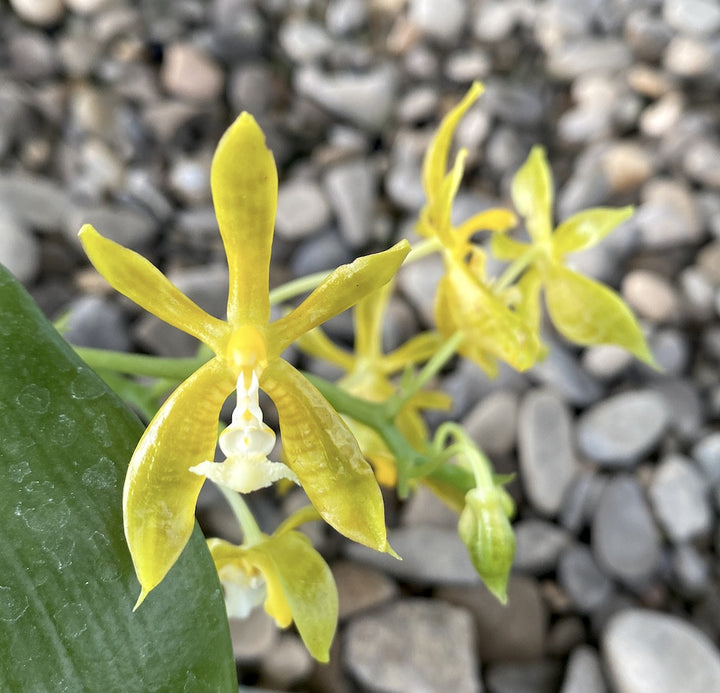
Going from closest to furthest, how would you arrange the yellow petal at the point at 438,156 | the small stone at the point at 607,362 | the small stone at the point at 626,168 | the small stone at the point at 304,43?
the yellow petal at the point at 438,156, the small stone at the point at 607,362, the small stone at the point at 626,168, the small stone at the point at 304,43

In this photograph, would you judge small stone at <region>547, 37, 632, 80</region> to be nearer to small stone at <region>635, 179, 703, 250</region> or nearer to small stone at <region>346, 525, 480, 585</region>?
small stone at <region>635, 179, 703, 250</region>

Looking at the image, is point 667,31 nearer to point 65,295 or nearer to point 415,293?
point 415,293

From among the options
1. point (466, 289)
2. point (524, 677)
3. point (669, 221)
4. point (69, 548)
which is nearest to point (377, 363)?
point (466, 289)

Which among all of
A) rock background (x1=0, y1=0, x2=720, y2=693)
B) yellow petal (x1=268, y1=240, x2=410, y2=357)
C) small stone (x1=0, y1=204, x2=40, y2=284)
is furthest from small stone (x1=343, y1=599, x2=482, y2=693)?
small stone (x1=0, y1=204, x2=40, y2=284)

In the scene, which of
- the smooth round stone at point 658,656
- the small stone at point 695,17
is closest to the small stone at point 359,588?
the smooth round stone at point 658,656

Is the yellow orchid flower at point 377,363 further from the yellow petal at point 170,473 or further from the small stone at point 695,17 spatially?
the small stone at point 695,17

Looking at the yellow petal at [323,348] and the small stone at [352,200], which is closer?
the yellow petal at [323,348]

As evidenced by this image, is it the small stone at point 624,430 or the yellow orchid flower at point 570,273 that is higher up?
the yellow orchid flower at point 570,273
